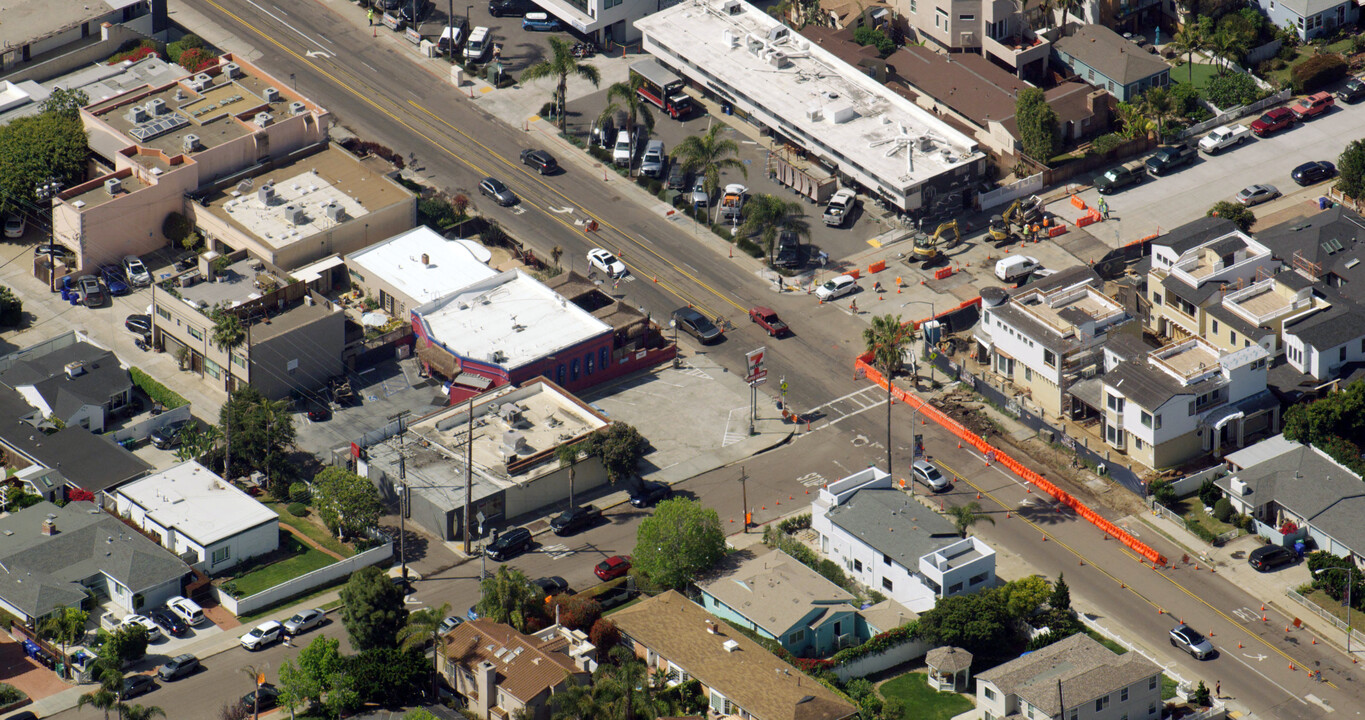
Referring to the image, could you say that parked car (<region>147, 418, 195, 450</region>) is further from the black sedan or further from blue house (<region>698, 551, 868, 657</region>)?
the black sedan

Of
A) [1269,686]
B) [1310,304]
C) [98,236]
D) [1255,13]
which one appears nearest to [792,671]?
[1269,686]

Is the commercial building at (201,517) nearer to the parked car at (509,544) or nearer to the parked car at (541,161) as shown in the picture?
the parked car at (509,544)

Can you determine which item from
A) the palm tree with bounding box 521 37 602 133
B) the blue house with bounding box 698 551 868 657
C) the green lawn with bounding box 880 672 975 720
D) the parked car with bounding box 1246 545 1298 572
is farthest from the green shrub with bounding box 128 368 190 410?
the parked car with bounding box 1246 545 1298 572

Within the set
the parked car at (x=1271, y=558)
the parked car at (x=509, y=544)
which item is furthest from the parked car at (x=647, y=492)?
the parked car at (x=1271, y=558)

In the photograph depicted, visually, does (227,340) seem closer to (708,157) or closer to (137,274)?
(137,274)

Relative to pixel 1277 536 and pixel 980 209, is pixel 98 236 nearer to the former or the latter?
pixel 980 209

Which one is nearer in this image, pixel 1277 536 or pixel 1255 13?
pixel 1277 536
